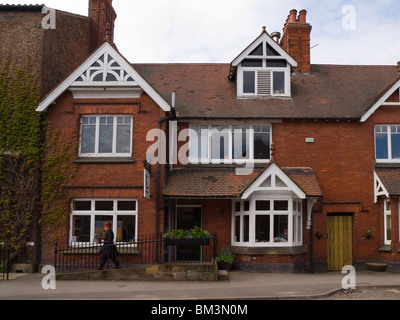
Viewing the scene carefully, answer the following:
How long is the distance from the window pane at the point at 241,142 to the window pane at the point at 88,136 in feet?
17.9

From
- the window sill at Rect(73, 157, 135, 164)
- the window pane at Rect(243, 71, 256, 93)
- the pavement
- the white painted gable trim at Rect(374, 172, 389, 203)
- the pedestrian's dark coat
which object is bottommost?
the pavement

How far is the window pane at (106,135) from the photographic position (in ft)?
53.8

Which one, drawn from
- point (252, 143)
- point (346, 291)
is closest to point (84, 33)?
point (252, 143)

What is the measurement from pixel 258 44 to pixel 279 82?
6.03 ft

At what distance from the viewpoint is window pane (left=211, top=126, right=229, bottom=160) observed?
17766 millimetres

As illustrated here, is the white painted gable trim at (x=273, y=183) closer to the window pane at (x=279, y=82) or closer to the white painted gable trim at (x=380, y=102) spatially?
the white painted gable trim at (x=380, y=102)

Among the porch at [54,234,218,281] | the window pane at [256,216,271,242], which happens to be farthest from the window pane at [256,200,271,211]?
the porch at [54,234,218,281]

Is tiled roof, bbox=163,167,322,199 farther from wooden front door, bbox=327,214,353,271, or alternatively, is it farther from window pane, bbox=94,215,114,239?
window pane, bbox=94,215,114,239

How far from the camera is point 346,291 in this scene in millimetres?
12055

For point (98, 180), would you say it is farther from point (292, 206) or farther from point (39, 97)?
point (292, 206)

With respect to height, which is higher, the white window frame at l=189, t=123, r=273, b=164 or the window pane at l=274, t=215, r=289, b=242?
the white window frame at l=189, t=123, r=273, b=164

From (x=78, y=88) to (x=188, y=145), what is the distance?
15.5 ft

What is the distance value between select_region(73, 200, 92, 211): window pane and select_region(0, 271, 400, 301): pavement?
258 centimetres

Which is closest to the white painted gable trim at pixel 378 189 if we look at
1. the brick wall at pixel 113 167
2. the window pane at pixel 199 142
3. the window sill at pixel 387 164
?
the window sill at pixel 387 164
